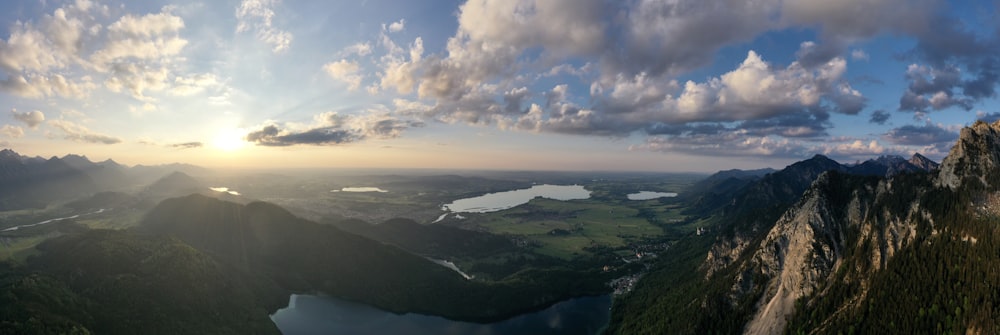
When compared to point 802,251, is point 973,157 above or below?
above

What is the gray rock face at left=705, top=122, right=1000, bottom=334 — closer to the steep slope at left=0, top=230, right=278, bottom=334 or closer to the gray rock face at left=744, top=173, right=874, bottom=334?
the gray rock face at left=744, top=173, right=874, bottom=334

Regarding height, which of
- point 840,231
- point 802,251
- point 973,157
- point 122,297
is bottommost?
point 122,297

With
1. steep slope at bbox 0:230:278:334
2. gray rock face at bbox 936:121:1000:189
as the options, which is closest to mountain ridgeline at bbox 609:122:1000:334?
gray rock face at bbox 936:121:1000:189

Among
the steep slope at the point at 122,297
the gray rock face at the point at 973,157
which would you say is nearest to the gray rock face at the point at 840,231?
the gray rock face at the point at 973,157

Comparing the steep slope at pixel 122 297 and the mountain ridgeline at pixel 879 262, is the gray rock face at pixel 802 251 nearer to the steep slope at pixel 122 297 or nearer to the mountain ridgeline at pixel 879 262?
the mountain ridgeline at pixel 879 262

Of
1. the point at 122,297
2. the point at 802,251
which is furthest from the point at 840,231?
the point at 122,297

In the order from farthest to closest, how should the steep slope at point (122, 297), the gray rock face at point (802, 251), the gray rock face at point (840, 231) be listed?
the steep slope at point (122, 297)
the gray rock face at point (802, 251)
the gray rock face at point (840, 231)

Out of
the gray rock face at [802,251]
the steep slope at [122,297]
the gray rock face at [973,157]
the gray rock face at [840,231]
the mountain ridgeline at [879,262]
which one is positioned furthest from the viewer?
the steep slope at [122,297]

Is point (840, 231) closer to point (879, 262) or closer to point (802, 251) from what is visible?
point (802, 251)
